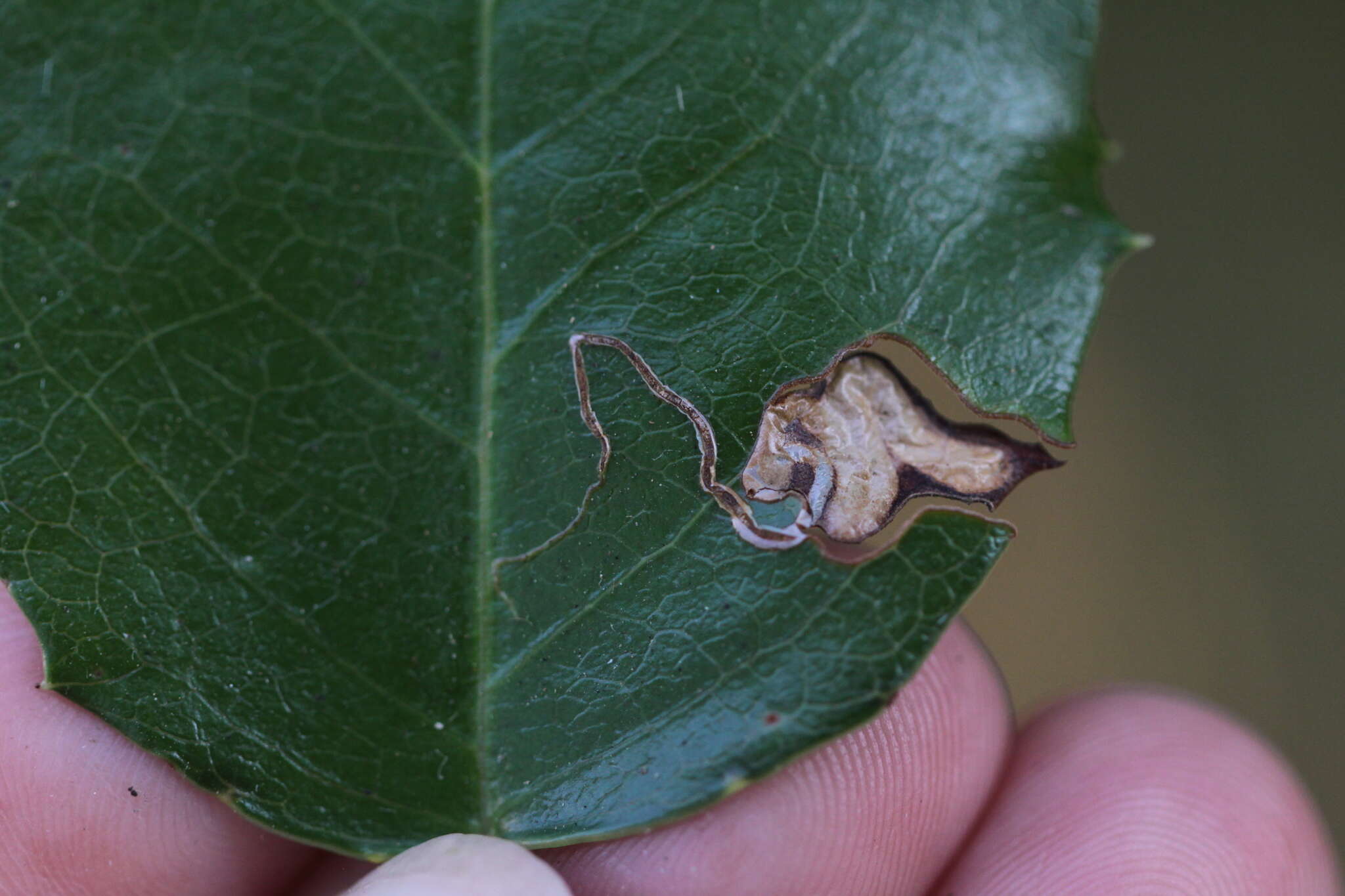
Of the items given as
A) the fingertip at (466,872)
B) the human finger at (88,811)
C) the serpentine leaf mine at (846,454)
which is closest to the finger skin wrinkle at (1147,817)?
the serpentine leaf mine at (846,454)

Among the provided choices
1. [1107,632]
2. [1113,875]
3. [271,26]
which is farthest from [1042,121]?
[1107,632]

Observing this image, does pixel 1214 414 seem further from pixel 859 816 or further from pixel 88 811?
pixel 88 811

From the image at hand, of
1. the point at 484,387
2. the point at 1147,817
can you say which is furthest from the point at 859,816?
the point at 484,387

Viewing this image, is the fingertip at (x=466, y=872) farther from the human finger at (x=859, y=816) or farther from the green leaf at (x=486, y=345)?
the human finger at (x=859, y=816)

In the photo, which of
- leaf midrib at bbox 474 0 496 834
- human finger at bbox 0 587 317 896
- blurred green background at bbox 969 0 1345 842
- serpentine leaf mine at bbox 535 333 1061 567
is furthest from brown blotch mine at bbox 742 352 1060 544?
blurred green background at bbox 969 0 1345 842

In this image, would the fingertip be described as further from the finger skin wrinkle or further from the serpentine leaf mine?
the finger skin wrinkle
